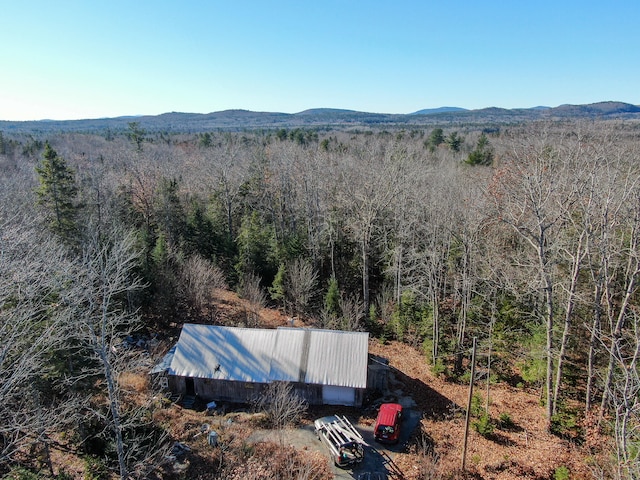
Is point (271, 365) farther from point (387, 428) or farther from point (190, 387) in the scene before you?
point (387, 428)

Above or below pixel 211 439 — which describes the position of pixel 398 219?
above

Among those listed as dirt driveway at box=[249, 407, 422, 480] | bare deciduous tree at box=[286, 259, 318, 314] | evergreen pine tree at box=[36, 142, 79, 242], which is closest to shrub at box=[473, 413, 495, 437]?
dirt driveway at box=[249, 407, 422, 480]

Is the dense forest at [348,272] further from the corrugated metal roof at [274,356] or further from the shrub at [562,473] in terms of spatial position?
the corrugated metal roof at [274,356]

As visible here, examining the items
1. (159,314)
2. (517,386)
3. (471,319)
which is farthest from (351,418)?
(159,314)

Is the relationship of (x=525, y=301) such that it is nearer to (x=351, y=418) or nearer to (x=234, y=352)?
(x=351, y=418)

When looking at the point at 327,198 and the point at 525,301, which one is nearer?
the point at 525,301

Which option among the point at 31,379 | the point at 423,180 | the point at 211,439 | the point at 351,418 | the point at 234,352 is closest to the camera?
the point at 31,379
